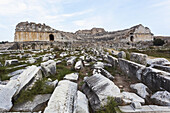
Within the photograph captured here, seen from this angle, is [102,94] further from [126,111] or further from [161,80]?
[161,80]

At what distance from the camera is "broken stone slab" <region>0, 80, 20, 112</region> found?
1680 millimetres

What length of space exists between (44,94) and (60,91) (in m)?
0.73

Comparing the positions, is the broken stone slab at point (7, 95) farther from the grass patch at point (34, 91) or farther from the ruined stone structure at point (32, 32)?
the ruined stone structure at point (32, 32)

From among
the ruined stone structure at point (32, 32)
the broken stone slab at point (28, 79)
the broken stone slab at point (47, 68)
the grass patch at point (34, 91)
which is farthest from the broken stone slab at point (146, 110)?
the ruined stone structure at point (32, 32)

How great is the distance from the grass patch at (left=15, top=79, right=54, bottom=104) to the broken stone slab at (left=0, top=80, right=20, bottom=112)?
188 millimetres

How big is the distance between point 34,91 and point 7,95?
568mm

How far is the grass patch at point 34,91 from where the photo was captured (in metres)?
2.10

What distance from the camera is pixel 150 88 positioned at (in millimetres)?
2805

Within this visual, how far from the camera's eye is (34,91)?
93.5 inches

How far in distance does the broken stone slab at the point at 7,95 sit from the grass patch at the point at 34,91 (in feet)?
0.62

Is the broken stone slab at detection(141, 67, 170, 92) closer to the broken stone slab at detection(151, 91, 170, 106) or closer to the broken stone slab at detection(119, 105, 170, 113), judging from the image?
the broken stone slab at detection(151, 91, 170, 106)

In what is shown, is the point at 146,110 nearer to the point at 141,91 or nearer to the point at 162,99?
the point at 162,99

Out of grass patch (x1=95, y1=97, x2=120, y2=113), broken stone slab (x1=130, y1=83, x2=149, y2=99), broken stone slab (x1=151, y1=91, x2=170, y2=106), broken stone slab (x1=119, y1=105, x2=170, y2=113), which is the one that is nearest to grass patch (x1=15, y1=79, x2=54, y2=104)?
grass patch (x1=95, y1=97, x2=120, y2=113)

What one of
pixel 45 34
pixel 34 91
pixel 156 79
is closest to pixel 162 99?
pixel 156 79
